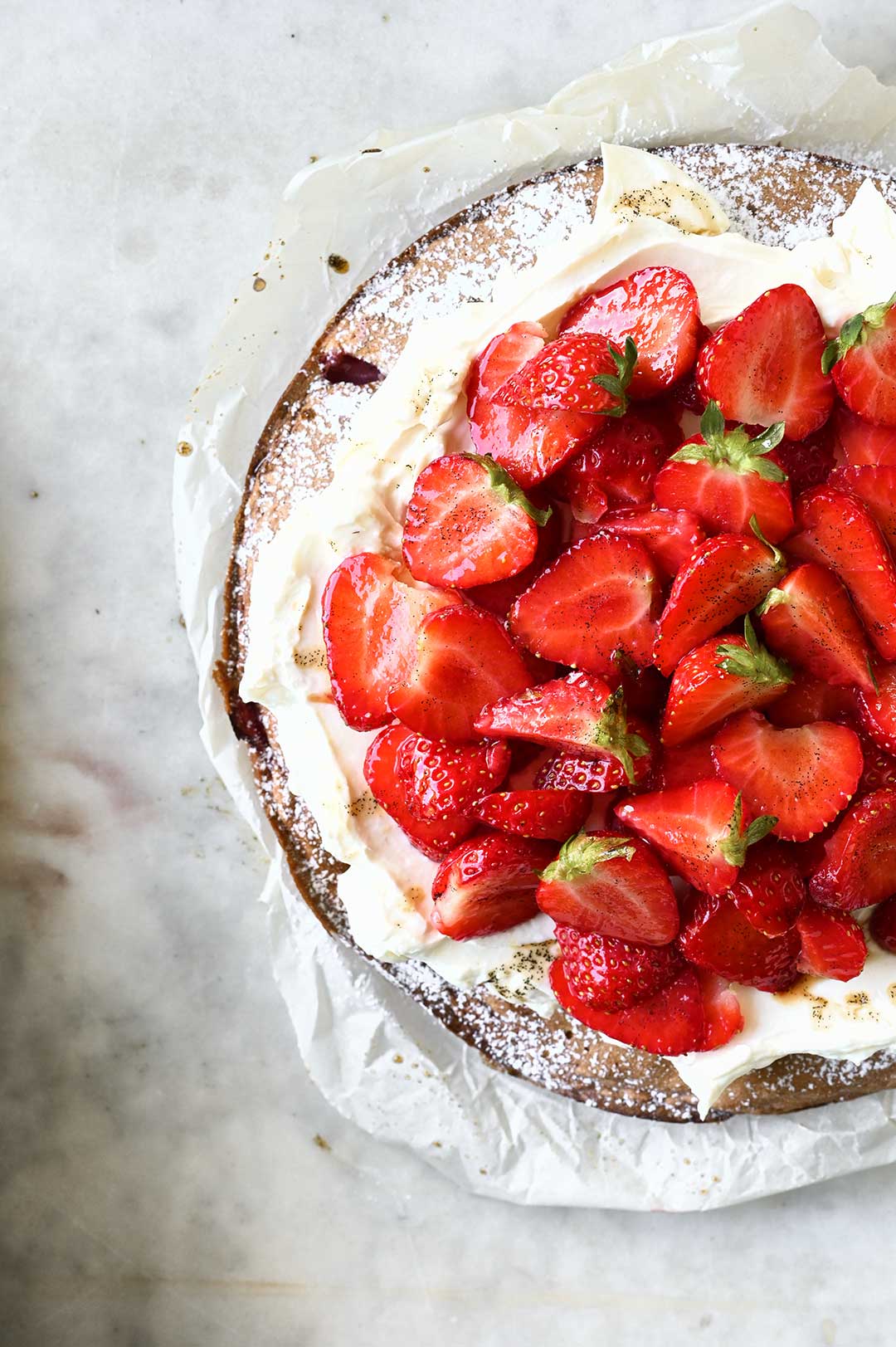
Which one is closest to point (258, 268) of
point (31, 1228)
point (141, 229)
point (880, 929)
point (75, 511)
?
point (141, 229)

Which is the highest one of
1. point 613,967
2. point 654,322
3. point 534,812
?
point 654,322

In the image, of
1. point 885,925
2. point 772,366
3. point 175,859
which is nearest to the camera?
point 772,366

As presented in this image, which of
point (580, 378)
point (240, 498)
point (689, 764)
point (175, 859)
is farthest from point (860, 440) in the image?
point (175, 859)

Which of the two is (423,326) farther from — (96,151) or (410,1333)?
(410,1333)

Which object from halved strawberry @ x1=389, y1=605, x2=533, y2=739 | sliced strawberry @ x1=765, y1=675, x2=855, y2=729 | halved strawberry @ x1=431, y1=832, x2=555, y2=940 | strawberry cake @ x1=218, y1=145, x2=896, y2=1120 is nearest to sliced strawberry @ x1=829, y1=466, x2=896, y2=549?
strawberry cake @ x1=218, y1=145, x2=896, y2=1120

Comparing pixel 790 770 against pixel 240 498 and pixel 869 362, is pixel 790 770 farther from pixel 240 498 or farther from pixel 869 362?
pixel 240 498
